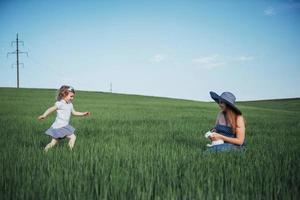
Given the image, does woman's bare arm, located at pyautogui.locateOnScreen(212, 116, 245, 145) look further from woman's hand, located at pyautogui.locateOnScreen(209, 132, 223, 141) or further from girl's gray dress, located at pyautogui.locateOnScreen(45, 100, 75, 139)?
girl's gray dress, located at pyautogui.locateOnScreen(45, 100, 75, 139)

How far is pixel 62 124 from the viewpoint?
21.3ft

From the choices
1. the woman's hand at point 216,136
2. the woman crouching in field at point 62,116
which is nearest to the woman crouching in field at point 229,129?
the woman's hand at point 216,136

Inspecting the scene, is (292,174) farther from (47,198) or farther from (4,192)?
(4,192)

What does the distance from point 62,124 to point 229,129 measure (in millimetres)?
3029

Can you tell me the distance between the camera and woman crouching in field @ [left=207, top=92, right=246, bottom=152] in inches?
219

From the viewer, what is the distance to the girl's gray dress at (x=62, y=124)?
6.29 metres

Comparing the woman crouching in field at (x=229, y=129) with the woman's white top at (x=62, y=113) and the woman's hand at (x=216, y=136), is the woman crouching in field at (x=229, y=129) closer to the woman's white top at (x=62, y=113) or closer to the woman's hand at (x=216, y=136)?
the woman's hand at (x=216, y=136)

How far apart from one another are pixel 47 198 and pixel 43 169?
4.01ft

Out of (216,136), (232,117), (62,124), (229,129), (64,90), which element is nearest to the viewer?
(216,136)

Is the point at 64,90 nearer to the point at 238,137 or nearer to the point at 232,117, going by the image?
the point at 232,117

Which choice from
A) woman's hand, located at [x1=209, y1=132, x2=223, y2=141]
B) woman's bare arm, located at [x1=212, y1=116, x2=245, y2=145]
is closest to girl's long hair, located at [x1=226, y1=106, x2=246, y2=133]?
woman's bare arm, located at [x1=212, y1=116, x2=245, y2=145]

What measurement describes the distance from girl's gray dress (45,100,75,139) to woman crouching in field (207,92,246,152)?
2569 millimetres

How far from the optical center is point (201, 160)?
4633 mm

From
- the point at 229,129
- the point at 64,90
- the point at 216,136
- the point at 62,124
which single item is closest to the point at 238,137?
the point at 229,129
